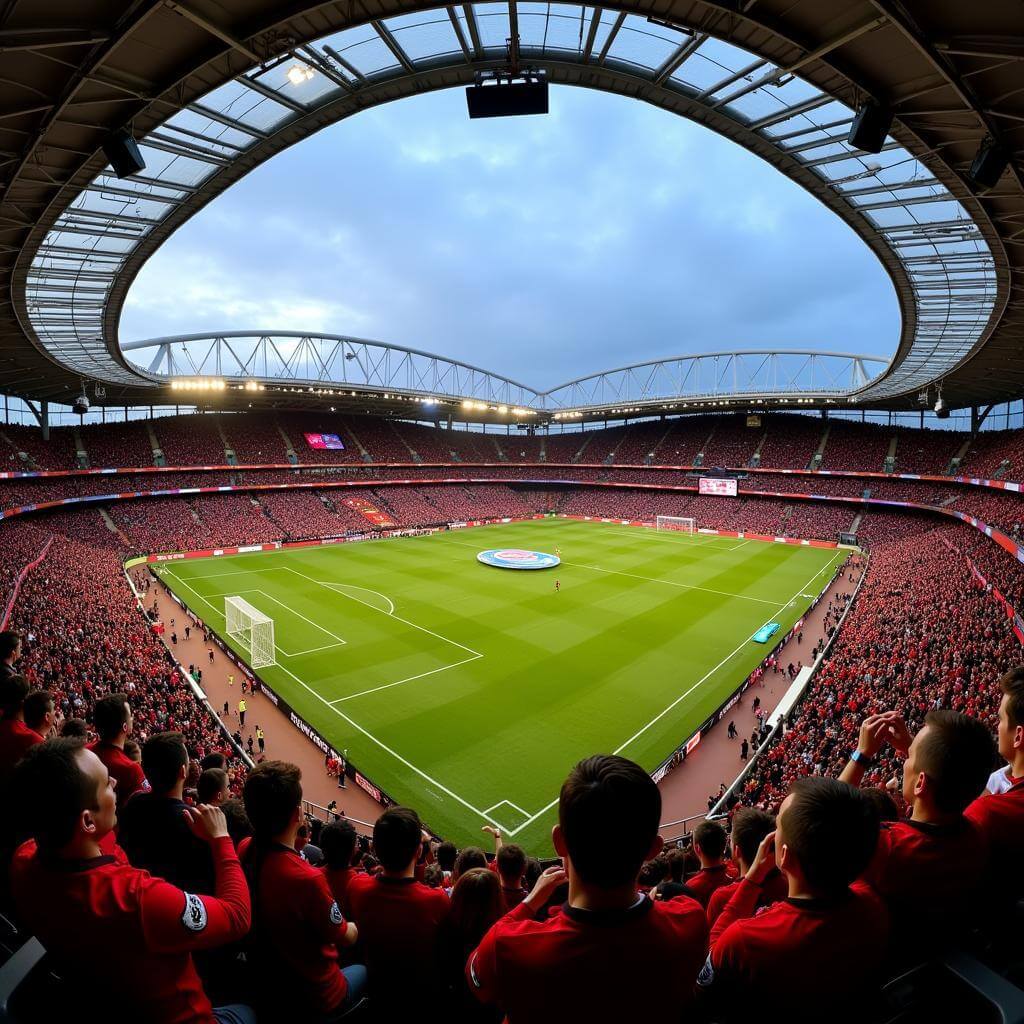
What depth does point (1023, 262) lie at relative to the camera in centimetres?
1766

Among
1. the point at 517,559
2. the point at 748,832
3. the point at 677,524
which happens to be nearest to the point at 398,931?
the point at 748,832

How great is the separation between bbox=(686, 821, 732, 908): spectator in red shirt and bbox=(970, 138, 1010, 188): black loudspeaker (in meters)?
13.3

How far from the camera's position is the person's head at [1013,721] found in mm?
3814

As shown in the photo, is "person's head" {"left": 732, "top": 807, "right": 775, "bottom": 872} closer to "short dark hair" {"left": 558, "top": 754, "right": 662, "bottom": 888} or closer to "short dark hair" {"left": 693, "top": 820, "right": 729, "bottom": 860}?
"short dark hair" {"left": 693, "top": 820, "right": 729, "bottom": 860}

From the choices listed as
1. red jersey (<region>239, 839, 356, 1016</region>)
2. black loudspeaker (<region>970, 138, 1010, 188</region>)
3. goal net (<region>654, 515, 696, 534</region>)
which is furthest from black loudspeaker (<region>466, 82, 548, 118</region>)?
goal net (<region>654, 515, 696, 534</region>)

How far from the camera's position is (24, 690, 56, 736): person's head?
5219 millimetres

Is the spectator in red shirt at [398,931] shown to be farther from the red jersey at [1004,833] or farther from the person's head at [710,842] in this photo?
the red jersey at [1004,833]

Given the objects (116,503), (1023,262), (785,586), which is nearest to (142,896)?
(1023,262)

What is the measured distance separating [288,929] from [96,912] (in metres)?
1.12

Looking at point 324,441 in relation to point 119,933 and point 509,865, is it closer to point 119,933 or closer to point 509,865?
point 509,865

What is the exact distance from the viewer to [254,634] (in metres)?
25.2

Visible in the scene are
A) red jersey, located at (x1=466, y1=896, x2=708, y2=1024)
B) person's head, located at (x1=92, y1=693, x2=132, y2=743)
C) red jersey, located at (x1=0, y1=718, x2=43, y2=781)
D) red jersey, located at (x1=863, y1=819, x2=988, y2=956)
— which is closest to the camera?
red jersey, located at (x1=466, y1=896, x2=708, y2=1024)

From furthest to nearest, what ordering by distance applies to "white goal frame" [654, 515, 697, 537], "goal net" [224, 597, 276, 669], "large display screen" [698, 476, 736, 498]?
1. "large display screen" [698, 476, 736, 498]
2. "white goal frame" [654, 515, 697, 537]
3. "goal net" [224, 597, 276, 669]

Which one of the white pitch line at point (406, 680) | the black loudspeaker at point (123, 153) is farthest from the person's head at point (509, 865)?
the white pitch line at point (406, 680)
